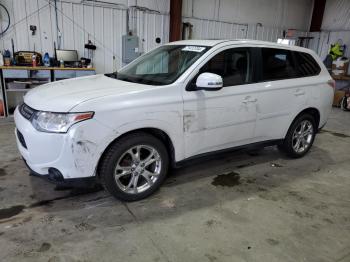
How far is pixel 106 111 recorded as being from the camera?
7.70 ft

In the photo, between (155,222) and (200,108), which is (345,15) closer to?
(200,108)

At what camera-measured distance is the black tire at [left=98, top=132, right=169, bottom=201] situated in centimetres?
248

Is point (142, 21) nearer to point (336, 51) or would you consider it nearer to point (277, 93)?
point (277, 93)

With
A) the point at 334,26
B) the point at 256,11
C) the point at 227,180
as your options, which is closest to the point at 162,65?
the point at 227,180

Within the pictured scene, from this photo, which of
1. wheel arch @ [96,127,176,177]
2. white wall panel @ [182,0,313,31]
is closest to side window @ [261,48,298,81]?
wheel arch @ [96,127,176,177]

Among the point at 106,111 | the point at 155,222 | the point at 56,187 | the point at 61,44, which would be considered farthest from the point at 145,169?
the point at 61,44

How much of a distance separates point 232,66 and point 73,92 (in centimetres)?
165

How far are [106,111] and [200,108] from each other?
37.1 inches

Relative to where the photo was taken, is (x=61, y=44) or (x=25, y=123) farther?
(x=61, y=44)

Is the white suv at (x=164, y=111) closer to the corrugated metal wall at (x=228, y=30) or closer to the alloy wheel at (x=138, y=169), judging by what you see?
the alloy wheel at (x=138, y=169)

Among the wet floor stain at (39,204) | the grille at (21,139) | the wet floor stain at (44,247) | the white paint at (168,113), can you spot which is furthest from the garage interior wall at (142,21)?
the wet floor stain at (44,247)

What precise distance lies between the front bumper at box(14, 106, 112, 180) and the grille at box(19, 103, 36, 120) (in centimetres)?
7

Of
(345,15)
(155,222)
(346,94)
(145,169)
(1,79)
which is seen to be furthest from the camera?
(345,15)

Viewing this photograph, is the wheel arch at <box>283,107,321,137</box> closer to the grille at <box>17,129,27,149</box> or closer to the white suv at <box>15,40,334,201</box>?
the white suv at <box>15,40,334,201</box>
